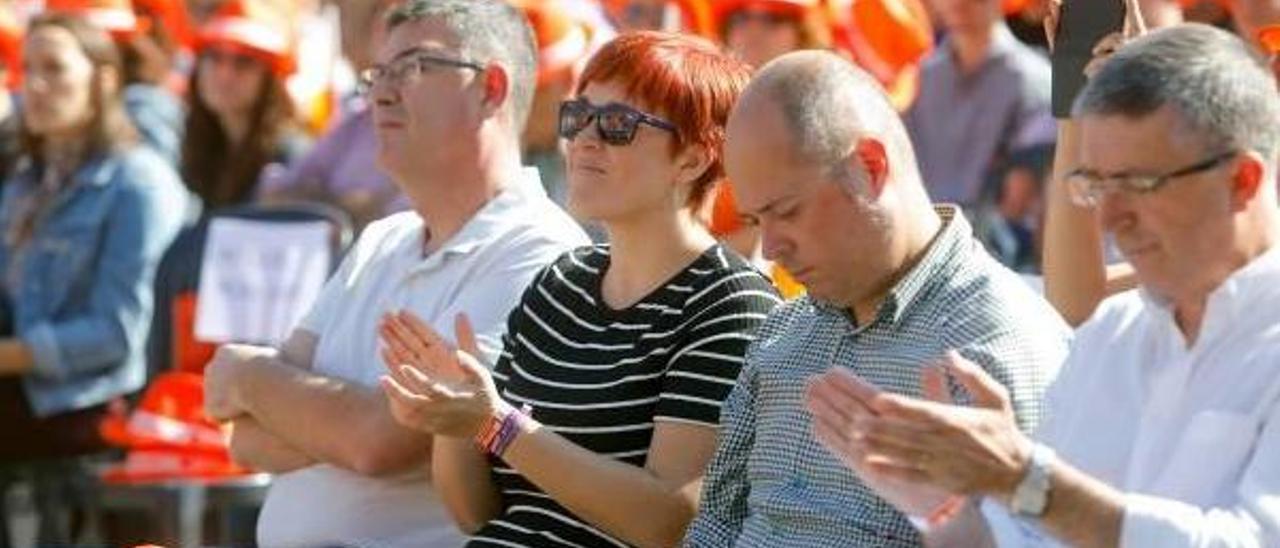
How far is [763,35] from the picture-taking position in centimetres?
900

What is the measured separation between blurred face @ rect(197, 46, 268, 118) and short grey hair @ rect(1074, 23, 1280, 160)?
6522mm

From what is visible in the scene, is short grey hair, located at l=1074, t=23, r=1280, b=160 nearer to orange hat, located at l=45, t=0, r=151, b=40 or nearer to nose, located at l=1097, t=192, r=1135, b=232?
nose, located at l=1097, t=192, r=1135, b=232

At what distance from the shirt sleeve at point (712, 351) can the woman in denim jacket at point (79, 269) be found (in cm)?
487

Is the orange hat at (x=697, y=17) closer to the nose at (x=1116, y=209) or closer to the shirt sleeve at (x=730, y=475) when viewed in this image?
the shirt sleeve at (x=730, y=475)

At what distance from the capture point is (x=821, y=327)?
5031mm

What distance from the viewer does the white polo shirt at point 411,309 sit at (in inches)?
233

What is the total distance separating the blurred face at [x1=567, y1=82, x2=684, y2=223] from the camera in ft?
17.9

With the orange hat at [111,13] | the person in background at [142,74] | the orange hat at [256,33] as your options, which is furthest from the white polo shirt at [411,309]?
the orange hat at [111,13]

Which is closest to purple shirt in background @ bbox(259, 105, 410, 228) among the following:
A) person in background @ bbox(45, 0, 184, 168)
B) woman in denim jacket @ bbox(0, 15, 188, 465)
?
woman in denim jacket @ bbox(0, 15, 188, 465)

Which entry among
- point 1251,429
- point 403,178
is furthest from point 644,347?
point 1251,429

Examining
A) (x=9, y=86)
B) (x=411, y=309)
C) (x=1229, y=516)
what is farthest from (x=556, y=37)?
(x=1229, y=516)

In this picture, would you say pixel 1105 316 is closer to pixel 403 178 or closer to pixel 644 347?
pixel 644 347

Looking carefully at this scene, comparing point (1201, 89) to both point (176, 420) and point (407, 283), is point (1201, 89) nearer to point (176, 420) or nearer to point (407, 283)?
point (407, 283)

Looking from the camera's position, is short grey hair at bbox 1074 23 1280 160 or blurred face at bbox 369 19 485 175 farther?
blurred face at bbox 369 19 485 175
